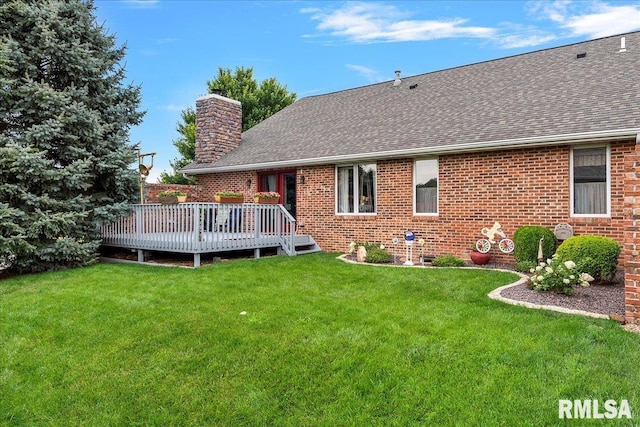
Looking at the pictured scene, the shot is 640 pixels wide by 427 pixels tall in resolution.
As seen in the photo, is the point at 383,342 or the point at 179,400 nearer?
the point at 179,400

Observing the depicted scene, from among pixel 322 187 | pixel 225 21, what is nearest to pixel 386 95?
pixel 322 187

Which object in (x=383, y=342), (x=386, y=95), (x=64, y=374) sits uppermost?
(x=386, y=95)

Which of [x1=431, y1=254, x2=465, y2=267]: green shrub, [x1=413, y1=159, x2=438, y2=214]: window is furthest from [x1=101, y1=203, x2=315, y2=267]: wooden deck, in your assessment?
[x1=431, y1=254, x2=465, y2=267]: green shrub

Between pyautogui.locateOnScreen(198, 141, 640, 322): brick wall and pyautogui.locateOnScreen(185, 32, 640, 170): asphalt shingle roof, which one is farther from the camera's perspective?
pyautogui.locateOnScreen(185, 32, 640, 170): asphalt shingle roof

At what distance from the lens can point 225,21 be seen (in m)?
13.1

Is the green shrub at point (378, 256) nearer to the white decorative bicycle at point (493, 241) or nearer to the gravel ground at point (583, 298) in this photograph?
the white decorative bicycle at point (493, 241)

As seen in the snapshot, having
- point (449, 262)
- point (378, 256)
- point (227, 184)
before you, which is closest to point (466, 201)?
point (449, 262)

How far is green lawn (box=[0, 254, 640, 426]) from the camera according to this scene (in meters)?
3.16

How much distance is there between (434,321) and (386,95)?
10.6 m

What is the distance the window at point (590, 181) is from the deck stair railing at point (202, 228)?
6.26 metres

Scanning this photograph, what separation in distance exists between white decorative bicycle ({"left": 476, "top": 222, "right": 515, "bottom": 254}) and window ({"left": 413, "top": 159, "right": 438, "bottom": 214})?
1.31 metres

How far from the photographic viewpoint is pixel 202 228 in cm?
870

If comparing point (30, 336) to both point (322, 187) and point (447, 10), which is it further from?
point (447, 10)

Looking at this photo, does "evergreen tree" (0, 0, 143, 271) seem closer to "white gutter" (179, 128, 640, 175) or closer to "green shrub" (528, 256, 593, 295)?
"white gutter" (179, 128, 640, 175)
